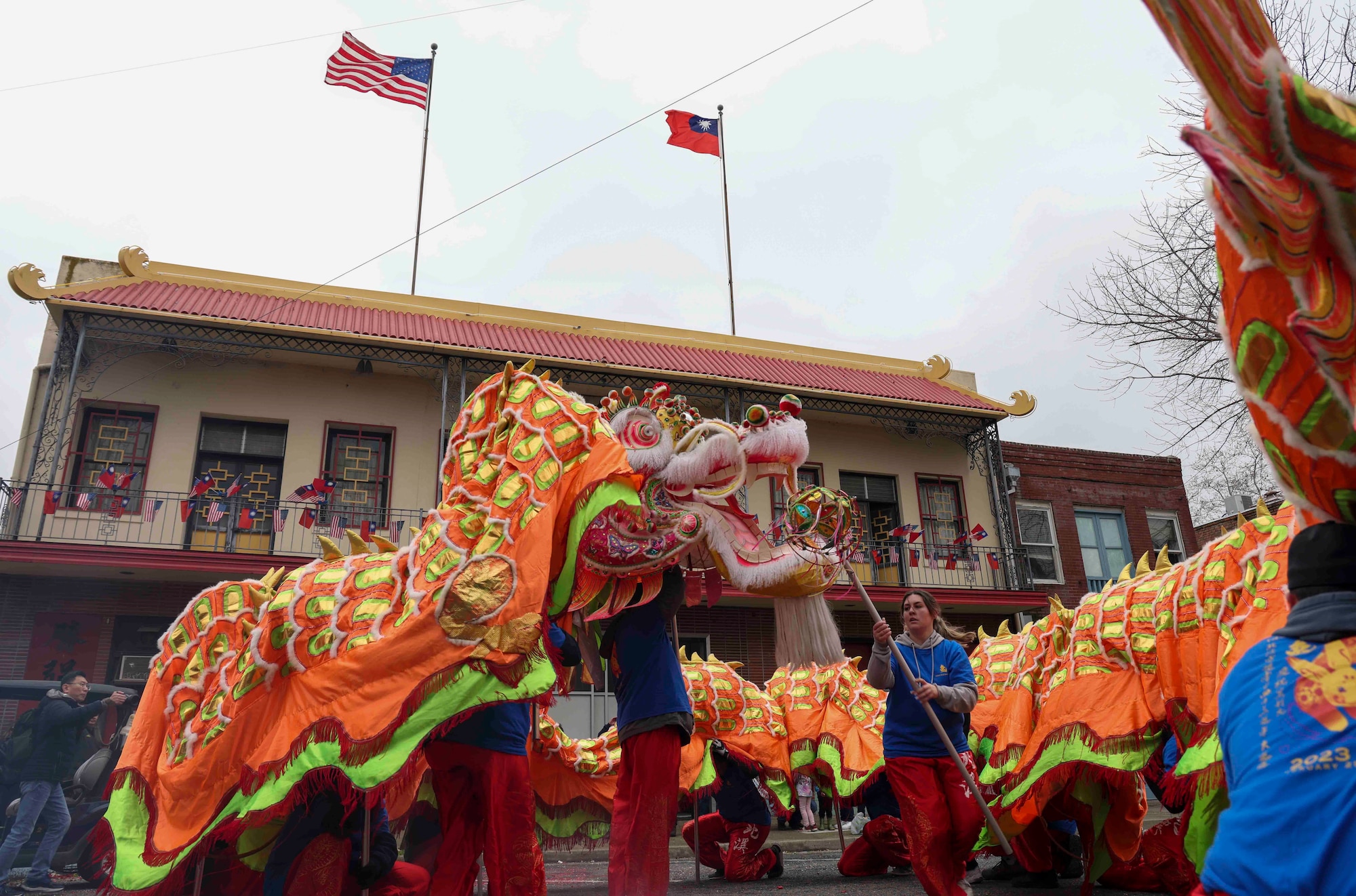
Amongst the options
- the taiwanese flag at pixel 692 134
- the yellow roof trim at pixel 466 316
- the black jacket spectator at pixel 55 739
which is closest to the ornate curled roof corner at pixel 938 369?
the yellow roof trim at pixel 466 316

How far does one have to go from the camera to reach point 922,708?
4.55 metres

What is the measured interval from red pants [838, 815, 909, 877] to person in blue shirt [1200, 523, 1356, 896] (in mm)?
4865

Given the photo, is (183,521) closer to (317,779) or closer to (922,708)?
(317,779)

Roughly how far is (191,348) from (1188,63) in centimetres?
1427

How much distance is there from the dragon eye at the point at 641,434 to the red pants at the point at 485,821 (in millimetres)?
1469

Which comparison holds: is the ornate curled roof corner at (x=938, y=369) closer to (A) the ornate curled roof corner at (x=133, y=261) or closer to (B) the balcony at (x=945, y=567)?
(B) the balcony at (x=945, y=567)

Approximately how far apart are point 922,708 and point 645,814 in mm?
1602

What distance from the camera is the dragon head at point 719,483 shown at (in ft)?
13.4

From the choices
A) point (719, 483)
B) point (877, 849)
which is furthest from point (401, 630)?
point (877, 849)

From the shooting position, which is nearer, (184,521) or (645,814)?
(645,814)

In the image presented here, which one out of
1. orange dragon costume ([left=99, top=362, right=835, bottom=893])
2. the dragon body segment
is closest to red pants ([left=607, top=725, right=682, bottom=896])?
orange dragon costume ([left=99, top=362, right=835, bottom=893])

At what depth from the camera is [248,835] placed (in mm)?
3539

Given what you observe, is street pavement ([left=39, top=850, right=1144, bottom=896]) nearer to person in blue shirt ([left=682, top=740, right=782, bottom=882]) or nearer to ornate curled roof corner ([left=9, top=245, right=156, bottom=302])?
person in blue shirt ([left=682, top=740, right=782, bottom=882])

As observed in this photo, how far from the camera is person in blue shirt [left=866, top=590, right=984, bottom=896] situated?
422 centimetres
